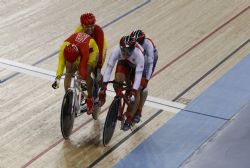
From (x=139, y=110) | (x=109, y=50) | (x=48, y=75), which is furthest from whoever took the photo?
(x=109, y=50)

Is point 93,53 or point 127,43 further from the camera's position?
point 93,53

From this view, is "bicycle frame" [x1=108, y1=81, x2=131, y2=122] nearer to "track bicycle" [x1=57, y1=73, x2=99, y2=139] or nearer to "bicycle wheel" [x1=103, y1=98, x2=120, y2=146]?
"bicycle wheel" [x1=103, y1=98, x2=120, y2=146]

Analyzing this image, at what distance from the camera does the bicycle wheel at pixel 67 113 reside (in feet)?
26.7

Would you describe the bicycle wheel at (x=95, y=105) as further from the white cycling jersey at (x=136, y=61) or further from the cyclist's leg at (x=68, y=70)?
the white cycling jersey at (x=136, y=61)

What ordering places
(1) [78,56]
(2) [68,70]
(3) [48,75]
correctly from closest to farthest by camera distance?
(1) [78,56], (2) [68,70], (3) [48,75]

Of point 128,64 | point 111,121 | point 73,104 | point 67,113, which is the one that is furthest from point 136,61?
point 67,113

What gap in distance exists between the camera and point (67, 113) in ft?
27.0

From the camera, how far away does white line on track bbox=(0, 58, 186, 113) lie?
9.36 metres

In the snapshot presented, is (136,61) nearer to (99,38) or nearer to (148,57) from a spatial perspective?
(148,57)

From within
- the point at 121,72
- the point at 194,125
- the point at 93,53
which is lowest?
the point at 194,125

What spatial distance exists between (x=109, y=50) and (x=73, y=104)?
9.66 feet

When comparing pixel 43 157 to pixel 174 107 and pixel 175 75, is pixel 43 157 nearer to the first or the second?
pixel 174 107

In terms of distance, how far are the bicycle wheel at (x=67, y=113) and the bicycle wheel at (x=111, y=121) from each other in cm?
47

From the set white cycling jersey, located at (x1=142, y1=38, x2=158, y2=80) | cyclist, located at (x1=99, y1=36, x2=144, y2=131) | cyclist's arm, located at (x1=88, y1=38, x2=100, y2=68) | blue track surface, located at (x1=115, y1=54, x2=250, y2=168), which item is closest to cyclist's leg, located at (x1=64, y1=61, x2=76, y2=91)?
cyclist's arm, located at (x1=88, y1=38, x2=100, y2=68)
